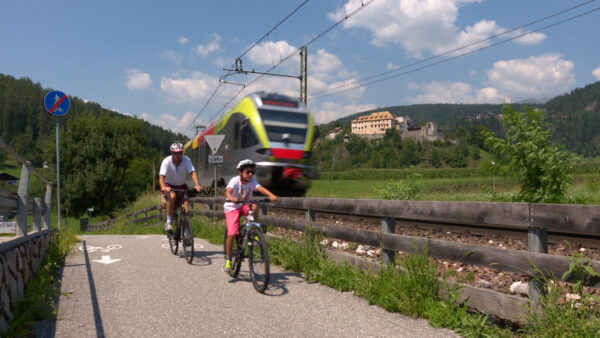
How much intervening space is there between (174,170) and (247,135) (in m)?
7.15

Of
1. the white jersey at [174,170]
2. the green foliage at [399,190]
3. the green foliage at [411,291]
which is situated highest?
the white jersey at [174,170]

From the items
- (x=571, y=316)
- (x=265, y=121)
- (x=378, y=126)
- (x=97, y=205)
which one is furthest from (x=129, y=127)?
(x=378, y=126)

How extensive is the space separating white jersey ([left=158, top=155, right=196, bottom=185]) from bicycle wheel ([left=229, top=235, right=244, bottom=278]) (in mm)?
1994

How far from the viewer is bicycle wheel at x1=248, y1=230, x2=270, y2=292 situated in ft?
17.7

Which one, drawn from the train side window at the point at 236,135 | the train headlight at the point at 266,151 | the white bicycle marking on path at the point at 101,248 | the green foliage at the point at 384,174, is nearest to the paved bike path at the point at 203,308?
the white bicycle marking on path at the point at 101,248

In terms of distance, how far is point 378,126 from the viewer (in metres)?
181

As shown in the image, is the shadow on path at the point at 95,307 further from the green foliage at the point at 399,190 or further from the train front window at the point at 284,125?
the green foliage at the point at 399,190

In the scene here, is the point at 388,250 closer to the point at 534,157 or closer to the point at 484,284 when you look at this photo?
the point at 484,284

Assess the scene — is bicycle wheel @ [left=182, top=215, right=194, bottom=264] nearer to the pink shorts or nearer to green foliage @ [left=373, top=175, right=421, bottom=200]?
the pink shorts

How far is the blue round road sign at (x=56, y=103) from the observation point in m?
9.85

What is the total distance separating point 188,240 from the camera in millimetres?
7566

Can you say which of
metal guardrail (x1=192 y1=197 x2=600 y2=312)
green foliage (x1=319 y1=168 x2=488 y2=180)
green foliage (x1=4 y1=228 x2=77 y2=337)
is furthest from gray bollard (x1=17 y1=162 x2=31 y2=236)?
green foliage (x1=319 y1=168 x2=488 y2=180)

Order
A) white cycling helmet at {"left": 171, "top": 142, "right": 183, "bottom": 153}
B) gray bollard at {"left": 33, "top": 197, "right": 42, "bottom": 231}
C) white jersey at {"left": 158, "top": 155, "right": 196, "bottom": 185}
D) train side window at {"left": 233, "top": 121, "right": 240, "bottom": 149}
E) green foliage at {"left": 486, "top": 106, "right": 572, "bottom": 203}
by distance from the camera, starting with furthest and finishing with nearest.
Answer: train side window at {"left": 233, "top": 121, "right": 240, "bottom": 149} → green foliage at {"left": 486, "top": 106, "right": 572, "bottom": 203} → white jersey at {"left": 158, "top": 155, "right": 196, "bottom": 185} → white cycling helmet at {"left": 171, "top": 142, "right": 183, "bottom": 153} → gray bollard at {"left": 33, "top": 197, "right": 42, "bottom": 231}

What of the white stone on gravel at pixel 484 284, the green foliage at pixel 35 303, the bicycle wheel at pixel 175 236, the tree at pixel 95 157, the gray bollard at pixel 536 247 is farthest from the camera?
the tree at pixel 95 157
